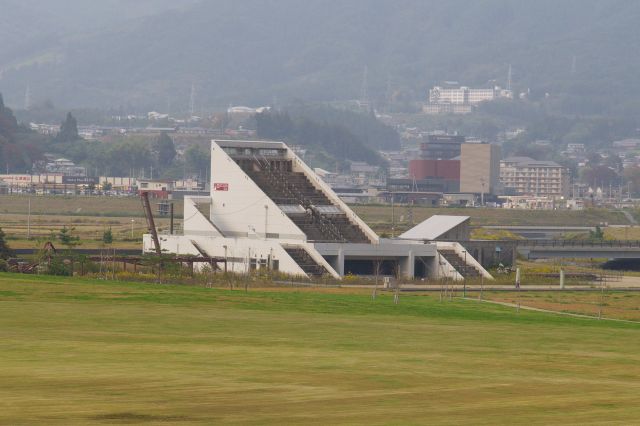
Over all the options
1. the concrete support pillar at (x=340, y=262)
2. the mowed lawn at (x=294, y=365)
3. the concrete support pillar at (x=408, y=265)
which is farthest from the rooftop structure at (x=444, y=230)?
the mowed lawn at (x=294, y=365)

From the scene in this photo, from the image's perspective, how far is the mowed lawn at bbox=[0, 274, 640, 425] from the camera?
98.9ft

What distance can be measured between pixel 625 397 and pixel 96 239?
9703cm

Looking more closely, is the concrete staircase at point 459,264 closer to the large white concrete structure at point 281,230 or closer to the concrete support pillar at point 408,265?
the large white concrete structure at point 281,230

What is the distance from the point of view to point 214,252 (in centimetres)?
10112

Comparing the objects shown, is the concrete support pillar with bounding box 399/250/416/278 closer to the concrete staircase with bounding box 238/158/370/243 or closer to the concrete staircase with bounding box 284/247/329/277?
the concrete staircase with bounding box 238/158/370/243

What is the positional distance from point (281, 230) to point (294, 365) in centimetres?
6305

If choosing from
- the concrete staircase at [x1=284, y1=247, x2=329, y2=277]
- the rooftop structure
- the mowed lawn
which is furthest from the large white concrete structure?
the mowed lawn

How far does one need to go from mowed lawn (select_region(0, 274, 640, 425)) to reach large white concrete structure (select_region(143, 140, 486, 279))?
37.0 meters

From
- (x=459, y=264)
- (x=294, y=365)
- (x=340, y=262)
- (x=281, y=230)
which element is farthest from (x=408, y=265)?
(x=294, y=365)

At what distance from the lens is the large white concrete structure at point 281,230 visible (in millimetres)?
96000

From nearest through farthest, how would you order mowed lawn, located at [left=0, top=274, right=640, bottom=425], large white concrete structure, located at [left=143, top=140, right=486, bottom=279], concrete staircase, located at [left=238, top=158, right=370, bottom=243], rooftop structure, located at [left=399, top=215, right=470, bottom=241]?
1. mowed lawn, located at [left=0, top=274, right=640, bottom=425]
2. large white concrete structure, located at [left=143, top=140, right=486, bottom=279]
3. concrete staircase, located at [left=238, top=158, right=370, bottom=243]
4. rooftop structure, located at [left=399, top=215, right=470, bottom=241]

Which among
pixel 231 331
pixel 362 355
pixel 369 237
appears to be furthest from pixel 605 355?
pixel 369 237

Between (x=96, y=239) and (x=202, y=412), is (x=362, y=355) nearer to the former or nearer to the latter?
(x=202, y=412)

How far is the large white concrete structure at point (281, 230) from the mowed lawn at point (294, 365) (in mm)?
36954
